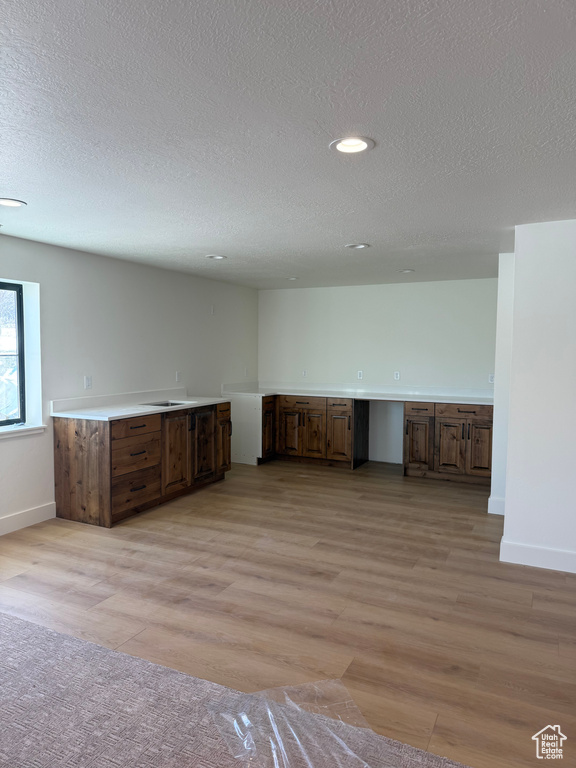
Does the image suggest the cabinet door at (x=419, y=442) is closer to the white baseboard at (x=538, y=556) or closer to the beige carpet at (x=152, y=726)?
the white baseboard at (x=538, y=556)

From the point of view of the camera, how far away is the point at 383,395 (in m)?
6.34

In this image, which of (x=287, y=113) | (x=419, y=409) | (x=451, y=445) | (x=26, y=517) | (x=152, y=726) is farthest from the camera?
(x=419, y=409)

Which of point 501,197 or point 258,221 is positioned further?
point 258,221

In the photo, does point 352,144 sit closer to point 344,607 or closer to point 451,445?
point 344,607

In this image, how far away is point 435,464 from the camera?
19.0 feet

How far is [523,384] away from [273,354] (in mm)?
4269

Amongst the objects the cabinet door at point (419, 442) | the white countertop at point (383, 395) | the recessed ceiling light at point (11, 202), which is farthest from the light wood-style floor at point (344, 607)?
the recessed ceiling light at point (11, 202)

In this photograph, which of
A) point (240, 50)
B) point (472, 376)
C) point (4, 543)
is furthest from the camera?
point (472, 376)

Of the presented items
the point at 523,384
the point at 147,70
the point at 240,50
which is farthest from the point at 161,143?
the point at 523,384

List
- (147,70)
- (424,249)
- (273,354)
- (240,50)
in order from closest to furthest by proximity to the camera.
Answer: (240,50) → (147,70) → (424,249) → (273,354)

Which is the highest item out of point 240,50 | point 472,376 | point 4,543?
point 240,50

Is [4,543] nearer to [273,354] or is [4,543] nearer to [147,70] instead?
[147,70]

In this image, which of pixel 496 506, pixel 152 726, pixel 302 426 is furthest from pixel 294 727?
pixel 302 426

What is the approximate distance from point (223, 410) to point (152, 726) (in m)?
3.77
